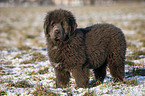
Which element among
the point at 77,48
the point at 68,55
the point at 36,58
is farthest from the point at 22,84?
the point at 36,58

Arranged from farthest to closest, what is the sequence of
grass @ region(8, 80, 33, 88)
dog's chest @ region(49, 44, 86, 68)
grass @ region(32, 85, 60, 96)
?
grass @ region(8, 80, 33, 88) → dog's chest @ region(49, 44, 86, 68) → grass @ region(32, 85, 60, 96)

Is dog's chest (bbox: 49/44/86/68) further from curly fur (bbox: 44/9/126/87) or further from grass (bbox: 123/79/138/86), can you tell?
grass (bbox: 123/79/138/86)

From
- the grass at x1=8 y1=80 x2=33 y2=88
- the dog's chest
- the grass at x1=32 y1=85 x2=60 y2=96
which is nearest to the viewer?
the grass at x1=32 y1=85 x2=60 y2=96

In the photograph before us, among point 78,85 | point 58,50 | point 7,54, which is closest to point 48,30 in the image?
point 58,50

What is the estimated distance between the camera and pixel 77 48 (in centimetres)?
387

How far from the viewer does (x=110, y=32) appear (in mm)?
4391

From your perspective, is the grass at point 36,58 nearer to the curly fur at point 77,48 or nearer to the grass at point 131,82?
the curly fur at point 77,48

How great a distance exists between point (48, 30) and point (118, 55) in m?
1.84

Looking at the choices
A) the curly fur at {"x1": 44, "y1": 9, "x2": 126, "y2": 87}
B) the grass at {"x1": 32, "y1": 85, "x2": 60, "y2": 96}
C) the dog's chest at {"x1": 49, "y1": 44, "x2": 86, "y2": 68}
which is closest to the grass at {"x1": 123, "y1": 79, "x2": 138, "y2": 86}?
the curly fur at {"x1": 44, "y1": 9, "x2": 126, "y2": 87}

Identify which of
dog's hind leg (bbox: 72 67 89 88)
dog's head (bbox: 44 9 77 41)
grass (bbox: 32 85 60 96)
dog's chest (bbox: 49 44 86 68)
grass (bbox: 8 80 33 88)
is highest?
dog's head (bbox: 44 9 77 41)

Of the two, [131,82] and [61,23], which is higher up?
[61,23]

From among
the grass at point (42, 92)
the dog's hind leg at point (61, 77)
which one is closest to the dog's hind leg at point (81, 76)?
the dog's hind leg at point (61, 77)

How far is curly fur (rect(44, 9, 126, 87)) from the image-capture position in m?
3.81

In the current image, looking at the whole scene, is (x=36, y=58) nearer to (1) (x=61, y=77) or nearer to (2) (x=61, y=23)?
(1) (x=61, y=77)
